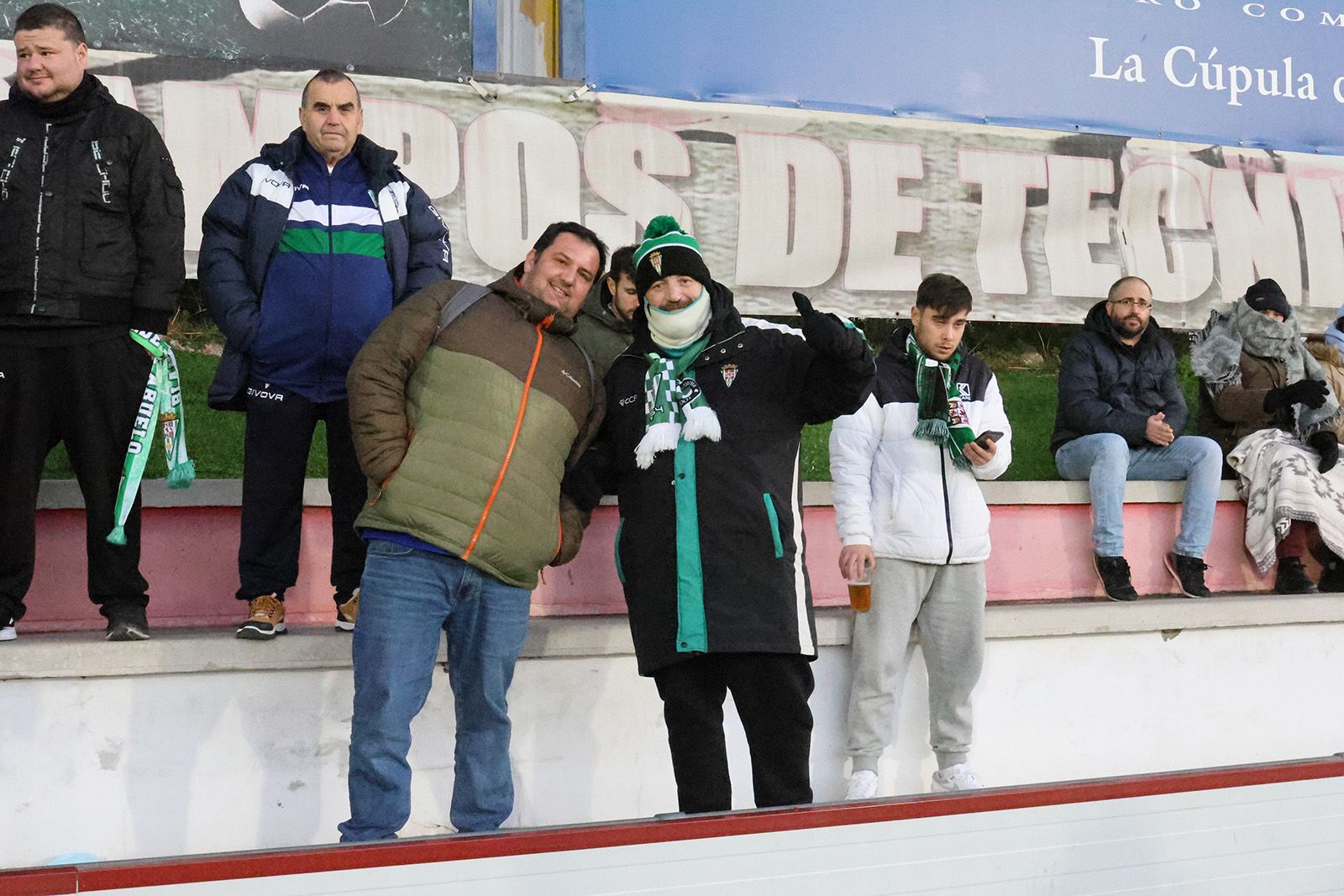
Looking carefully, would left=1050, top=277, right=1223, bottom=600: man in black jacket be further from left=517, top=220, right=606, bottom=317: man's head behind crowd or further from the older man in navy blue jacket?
the older man in navy blue jacket

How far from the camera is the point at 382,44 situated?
6.65 m

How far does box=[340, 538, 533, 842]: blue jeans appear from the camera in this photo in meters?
3.38

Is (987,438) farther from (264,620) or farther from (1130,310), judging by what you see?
(264,620)

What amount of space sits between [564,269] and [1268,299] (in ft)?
12.4

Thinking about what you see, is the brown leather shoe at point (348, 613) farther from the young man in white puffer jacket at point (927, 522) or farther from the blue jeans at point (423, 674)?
the young man in white puffer jacket at point (927, 522)

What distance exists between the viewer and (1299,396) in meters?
5.95

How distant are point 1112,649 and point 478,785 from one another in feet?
8.40

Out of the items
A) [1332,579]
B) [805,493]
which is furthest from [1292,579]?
[805,493]

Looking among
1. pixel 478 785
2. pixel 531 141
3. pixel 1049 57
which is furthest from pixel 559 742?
pixel 1049 57

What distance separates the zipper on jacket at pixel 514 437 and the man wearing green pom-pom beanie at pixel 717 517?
0.28 metres

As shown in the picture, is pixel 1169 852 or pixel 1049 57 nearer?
pixel 1169 852

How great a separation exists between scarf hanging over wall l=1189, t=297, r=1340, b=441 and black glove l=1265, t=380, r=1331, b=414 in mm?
120

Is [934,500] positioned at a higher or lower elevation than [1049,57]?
lower

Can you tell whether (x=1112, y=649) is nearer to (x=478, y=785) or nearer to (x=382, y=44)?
(x=478, y=785)
